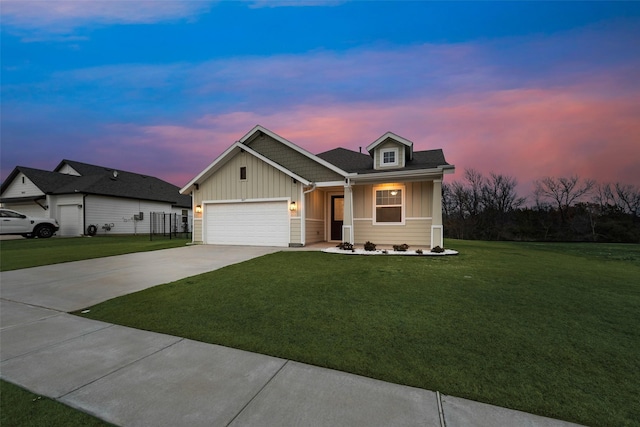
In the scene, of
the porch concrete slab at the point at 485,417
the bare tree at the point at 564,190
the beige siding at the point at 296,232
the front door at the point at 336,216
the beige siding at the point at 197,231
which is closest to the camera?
the porch concrete slab at the point at 485,417

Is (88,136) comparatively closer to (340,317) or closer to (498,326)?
(340,317)

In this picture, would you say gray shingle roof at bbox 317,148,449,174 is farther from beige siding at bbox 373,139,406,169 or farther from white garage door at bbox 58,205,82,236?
white garage door at bbox 58,205,82,236

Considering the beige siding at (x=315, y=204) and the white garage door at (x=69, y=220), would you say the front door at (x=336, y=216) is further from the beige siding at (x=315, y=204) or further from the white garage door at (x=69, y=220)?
the white garage door at (x=69, y=220)

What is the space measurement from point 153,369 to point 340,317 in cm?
219

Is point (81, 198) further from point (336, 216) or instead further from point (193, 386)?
point (193, 386)

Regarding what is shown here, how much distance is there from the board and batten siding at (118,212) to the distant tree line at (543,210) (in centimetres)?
3235

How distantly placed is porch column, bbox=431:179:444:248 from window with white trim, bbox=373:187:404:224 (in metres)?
1.55

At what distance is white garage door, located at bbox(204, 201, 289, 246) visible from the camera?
1177 cm

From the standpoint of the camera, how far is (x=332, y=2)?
448 inches

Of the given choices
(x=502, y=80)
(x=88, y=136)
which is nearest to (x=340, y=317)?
(x=502, y=80)

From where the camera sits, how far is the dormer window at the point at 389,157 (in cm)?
1207

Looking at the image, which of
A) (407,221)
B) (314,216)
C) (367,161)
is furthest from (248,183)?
(407,221)

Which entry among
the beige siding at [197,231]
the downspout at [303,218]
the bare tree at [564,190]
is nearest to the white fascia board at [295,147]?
the downspout at [303,218]

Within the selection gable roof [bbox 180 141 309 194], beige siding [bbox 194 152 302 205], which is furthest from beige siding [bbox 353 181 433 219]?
beige siding [bbox 194 152 302 205]
